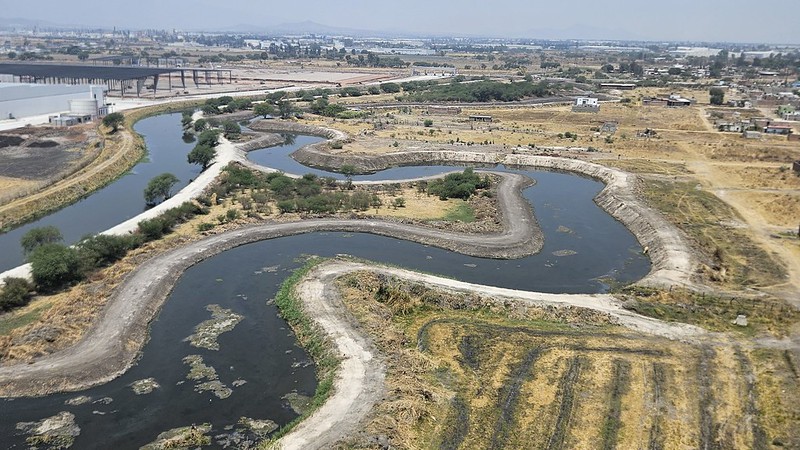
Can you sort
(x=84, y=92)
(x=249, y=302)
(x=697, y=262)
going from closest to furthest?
(x=249, y=302)
(x=697, y=262)
(x=84, y=92)

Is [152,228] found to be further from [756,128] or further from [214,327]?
[756,128]

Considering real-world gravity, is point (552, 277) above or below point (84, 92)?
below

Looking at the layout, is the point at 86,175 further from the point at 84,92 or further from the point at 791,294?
the point at 791,294

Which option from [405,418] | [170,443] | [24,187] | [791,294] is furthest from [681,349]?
[24,187]

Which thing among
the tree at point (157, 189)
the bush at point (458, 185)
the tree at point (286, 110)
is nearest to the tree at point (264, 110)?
the tree at point (286, 110)

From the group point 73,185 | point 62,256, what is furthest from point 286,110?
point 62,256

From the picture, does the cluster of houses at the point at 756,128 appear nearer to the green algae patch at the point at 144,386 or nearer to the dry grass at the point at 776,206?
the dry grass at the point at 776,206
